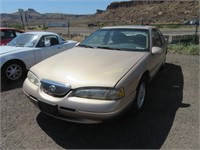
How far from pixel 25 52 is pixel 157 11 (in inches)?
3330

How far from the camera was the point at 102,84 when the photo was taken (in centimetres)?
270

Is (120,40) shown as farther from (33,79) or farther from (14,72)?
(14,72)

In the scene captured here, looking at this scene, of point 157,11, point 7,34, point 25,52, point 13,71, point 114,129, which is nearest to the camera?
point 114,129

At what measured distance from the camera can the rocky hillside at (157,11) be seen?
191 ft

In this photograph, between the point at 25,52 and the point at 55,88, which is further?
the point at 25,52

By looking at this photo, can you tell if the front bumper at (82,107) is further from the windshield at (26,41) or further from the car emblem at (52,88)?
the windshield at (26,41)

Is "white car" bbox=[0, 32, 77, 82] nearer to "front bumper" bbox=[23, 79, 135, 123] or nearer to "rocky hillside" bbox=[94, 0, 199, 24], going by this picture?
"front bumper" bbox=[23, 79, 135, 123]

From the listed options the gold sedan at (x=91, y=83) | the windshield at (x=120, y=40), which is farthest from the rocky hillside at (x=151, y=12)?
the gold sedan at (x=91, y=83)

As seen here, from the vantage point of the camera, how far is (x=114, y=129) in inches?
124

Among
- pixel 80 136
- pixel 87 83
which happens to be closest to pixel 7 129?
pixel 80 136

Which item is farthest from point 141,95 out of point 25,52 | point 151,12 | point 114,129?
point 151,12

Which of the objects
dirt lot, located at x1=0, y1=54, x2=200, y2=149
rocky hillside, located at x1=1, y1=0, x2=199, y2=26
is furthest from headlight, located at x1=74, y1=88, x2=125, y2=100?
rocky hillside, located at x1=1, y1=0, x2=199, y2=26

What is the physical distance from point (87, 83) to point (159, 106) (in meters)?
1.81

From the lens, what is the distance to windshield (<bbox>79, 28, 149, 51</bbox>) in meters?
4.11
